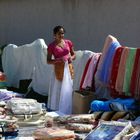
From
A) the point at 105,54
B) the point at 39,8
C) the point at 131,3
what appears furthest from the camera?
the point at 39,8

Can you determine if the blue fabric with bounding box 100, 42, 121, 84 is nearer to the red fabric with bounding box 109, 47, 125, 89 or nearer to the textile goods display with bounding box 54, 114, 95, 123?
the red fabric with bounding box 109, 47, 125, 89

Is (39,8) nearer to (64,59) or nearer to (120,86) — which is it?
(64,59)

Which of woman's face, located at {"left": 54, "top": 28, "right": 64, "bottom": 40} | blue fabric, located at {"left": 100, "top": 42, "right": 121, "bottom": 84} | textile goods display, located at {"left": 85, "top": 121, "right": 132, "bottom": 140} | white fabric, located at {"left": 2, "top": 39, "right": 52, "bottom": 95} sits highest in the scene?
woman's face, located at {"left": 54, "top": 28, "right": 64, "bottom": 40}

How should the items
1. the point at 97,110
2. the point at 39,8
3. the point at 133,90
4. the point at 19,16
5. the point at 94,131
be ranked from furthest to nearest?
the point at 19,16, the point at 39,8, the point at 133,90, the point at 97,110, the point at 94,131

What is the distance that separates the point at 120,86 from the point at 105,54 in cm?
67

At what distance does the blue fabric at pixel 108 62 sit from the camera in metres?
7.63

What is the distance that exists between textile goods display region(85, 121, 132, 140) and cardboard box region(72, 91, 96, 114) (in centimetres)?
243

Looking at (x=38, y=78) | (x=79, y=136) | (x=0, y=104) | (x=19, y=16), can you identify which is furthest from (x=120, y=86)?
(x=19, y=16)

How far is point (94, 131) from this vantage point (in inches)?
195

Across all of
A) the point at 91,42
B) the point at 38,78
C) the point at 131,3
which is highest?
the point at 131,3

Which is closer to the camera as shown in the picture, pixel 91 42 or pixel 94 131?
pixel 94 131

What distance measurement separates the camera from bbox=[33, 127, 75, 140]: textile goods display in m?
4.88

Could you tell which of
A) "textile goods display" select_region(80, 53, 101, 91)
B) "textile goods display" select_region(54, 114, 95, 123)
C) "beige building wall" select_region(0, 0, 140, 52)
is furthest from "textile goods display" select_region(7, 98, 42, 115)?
"beige building wall" select_region(0, 0, 140, 52)

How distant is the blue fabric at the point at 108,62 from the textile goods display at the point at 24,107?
2043 mm
